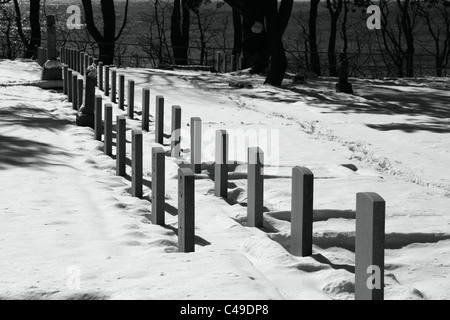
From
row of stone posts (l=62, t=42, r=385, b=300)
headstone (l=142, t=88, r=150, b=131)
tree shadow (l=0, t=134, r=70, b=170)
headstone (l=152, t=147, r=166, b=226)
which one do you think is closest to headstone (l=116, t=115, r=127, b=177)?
row of stone posts (l=62, t=42, r=385, b=300)

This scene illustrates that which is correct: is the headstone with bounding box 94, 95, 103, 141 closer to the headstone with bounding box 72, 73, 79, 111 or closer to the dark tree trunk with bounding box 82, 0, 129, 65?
the headstone with bounding box 72, 73, 79, 111

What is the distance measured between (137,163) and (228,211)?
1.33m

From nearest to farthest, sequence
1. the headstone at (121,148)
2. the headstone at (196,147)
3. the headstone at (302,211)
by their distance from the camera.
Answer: the headstone at (302,211) → the headstone at (121,148) → the headstone at (196,147)

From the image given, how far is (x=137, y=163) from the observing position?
1134cm

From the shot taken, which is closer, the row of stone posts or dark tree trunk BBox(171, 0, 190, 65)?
the row of stone posts

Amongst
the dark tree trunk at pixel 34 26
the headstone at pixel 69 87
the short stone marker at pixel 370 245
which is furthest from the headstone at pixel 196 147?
the dark tree trunk at pixel 34 26

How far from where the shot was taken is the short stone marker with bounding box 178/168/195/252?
27.7ft

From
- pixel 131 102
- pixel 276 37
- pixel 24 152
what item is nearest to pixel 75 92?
pixel 131 102

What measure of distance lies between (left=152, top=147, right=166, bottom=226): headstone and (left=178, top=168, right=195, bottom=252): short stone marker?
1.28m

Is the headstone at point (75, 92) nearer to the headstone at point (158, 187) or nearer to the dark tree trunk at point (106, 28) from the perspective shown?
the headstone at point (158, 187)

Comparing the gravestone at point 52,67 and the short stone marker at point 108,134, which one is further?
the gravestone at point 52,67

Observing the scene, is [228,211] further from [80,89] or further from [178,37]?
[178,37]

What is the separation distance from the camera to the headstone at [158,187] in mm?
9805

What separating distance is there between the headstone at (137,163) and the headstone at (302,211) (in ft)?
10.6
